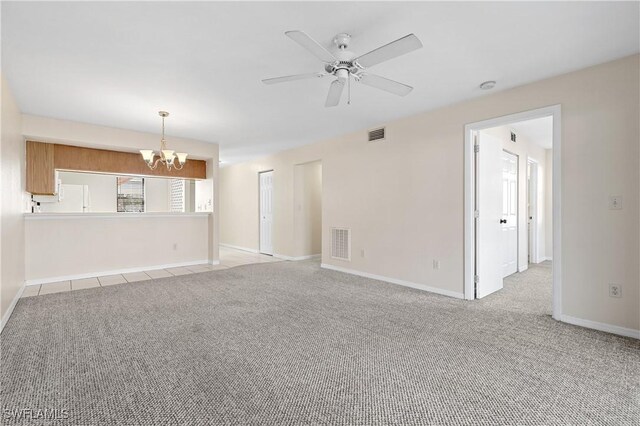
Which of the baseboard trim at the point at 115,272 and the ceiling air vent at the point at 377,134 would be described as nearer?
the baseboard trim at the point at 115,272

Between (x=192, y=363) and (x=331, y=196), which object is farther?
(x=331, y=196)

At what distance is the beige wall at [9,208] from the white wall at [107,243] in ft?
1.69

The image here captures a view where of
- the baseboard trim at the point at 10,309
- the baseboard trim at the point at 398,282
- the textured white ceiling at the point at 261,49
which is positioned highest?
the textured white ceiling at the point at 261,49

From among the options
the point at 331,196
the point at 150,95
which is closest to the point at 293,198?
the point at 331,196

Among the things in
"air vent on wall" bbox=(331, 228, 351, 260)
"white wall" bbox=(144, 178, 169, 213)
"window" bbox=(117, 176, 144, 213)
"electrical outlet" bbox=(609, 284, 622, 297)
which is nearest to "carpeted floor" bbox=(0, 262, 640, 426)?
"electrical outlet" bbox=(609, 284, 622, 297)

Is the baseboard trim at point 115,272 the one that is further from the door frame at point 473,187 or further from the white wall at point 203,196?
the door frame at point 473,187

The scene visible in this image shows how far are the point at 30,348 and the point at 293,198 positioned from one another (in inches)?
195

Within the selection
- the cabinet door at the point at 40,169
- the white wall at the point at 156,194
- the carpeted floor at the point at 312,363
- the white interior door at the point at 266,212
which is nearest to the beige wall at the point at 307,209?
the white interior door at the point at 266,212

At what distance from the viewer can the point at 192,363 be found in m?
2.22

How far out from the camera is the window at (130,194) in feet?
19.2

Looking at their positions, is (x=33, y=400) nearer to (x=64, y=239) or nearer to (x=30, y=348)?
(x=30, y=348)

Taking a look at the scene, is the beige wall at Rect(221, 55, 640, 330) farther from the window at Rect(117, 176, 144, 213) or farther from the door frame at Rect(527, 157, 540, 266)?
the door frame at Rect(527, 157, 540, 266)

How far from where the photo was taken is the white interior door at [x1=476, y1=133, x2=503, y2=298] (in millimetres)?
3898

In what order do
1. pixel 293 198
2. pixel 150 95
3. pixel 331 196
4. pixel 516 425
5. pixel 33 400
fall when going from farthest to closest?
pixel 293 198 → pixel 331 196 → pixel 150 95 → pixel 33 400 → pixel 516 425
